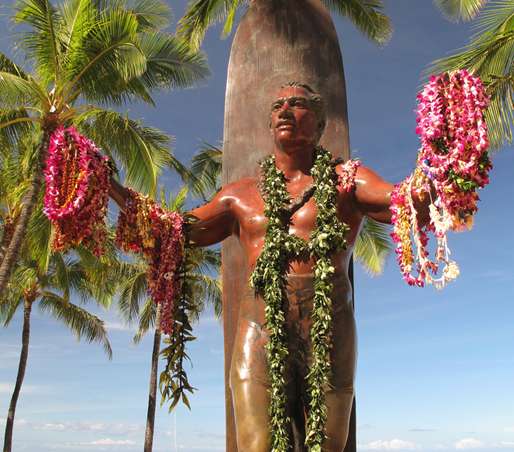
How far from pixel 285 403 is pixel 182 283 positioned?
0.99 metres

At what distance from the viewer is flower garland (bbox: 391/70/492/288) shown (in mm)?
2787

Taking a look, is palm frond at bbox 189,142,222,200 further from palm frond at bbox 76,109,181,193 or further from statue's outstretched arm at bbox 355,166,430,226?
statue's outstretched arm at bbox 355,166,430,226

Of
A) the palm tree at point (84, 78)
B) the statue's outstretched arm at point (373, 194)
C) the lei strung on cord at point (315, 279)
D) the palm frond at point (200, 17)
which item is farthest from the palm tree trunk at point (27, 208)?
the statue's outstretched arm at point (373, 194)

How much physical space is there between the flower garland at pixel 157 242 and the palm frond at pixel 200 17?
10624 mm

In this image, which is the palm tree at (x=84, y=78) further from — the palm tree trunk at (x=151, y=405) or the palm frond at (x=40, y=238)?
the palm tree trunk at (x=151, y=405)

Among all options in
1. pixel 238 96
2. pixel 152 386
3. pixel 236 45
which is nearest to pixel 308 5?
pixel 236 45

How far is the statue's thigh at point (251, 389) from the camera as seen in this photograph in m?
3.08

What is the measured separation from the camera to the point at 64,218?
333cm

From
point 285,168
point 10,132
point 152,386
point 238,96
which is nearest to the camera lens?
point 285,168

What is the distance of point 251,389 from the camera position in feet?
10.3

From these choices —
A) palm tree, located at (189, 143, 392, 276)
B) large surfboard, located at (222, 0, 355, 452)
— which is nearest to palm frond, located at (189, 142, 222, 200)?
palm tree, located at (189, 143, 392, 276)

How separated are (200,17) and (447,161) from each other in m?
11.5

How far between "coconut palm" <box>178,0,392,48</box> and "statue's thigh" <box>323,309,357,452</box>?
422 inches

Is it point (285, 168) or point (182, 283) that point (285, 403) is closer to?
point (182, 283)
